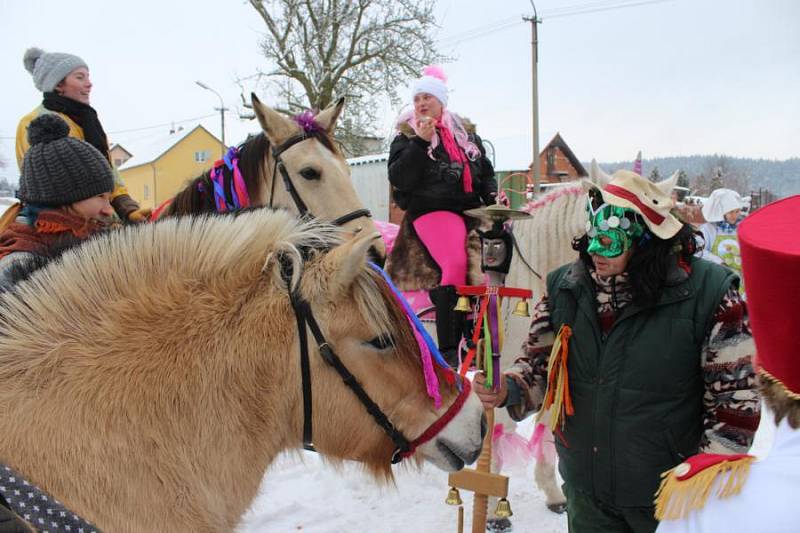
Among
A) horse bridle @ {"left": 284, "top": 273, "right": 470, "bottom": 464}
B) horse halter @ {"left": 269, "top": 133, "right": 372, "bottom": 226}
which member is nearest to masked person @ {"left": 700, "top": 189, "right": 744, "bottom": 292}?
horse halter @ {"left": 269, "top": 133, "right": 372, "bottom": 226}

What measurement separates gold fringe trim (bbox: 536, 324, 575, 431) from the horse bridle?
26.8 inches

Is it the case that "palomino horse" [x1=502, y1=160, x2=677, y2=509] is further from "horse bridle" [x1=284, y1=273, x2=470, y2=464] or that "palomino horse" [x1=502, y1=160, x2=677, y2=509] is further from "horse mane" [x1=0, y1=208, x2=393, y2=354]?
"horse mane" [x1=0, y1=208, x2=393, y2=354]

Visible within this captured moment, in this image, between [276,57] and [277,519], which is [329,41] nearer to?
[276,57]

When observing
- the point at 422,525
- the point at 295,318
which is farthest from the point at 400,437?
the point at 422,525

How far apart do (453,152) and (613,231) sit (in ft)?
7.95

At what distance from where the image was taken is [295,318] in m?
1.58

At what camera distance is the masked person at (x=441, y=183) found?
4406 mm

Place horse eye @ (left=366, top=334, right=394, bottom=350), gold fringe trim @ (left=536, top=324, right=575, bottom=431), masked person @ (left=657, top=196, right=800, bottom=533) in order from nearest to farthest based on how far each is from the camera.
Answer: masked person @ (left=657, top=196, right=800, bottom=533), horse eye @ (left=366, top=334, right=394, bottom=350), gold fringe trim @ (left=536, top=324, right=575, bottom=431)

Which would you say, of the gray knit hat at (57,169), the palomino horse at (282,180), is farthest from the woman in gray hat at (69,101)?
the gray knit hat at (57,169)

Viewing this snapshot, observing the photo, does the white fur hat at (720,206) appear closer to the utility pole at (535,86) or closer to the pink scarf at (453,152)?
the pink scarf at (453,152)

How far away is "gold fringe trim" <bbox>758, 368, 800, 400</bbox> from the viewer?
107cm

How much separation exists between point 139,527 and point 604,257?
1.89 m

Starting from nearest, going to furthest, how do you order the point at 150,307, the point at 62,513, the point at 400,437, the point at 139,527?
the point at 62,513 < the point at 139,527 < the point at 150,307 < the point at 400,437

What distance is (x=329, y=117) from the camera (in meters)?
4.20
